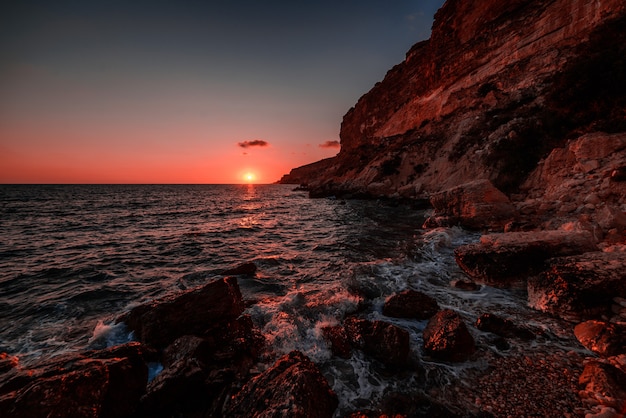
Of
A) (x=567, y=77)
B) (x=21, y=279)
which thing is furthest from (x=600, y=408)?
(x=567, y=77)

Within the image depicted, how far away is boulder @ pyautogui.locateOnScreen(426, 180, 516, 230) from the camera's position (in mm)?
12727

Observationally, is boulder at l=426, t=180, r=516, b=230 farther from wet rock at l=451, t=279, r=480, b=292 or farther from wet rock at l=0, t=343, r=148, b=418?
wet rock at l=0, t=343, r=148, b=418

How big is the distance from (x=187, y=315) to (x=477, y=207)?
14.0 metres

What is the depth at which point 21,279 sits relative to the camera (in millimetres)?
10219

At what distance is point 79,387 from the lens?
3504 mm

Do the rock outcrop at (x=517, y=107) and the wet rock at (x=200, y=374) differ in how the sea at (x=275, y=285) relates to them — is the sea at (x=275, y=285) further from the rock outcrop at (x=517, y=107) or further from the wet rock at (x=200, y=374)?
the rock outcrop at (x=517, y=107)

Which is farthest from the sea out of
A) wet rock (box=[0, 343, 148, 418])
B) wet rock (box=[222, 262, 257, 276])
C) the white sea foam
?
wet rock (box=[0, 343, 148, 418])

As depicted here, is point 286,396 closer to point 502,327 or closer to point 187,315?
A: point 187,315

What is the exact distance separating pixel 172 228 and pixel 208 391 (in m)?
20.8

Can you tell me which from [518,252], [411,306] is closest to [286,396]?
[411,306]

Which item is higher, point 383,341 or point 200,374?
point 383,341

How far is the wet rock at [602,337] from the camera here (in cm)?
409

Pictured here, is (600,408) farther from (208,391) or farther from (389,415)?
(208,391)

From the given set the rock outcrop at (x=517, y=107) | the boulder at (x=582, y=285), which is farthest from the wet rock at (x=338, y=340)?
the rock outcrop at (x=517, y=107)
